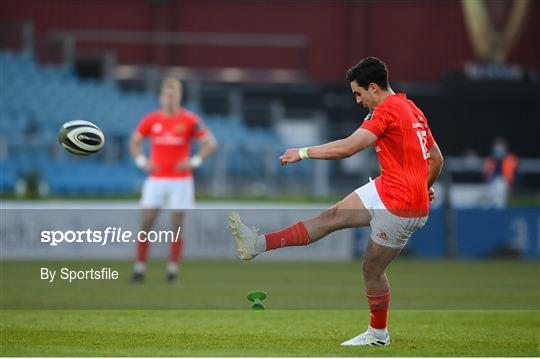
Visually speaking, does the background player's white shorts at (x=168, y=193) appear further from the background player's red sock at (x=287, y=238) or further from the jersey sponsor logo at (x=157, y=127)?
the background player's red sock at (x=287, y=238)

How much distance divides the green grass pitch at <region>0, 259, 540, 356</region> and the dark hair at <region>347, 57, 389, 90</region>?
2.10 m

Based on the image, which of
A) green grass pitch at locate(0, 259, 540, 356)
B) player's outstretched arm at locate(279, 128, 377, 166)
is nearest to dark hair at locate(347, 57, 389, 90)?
player's outstretched arm at locate(279, 128, 377, 166)

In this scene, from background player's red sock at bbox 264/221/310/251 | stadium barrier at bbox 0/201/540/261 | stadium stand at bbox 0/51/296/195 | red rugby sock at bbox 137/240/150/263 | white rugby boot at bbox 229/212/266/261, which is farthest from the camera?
stadium stand at bbox 0/51/296/195

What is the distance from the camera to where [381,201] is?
970cm

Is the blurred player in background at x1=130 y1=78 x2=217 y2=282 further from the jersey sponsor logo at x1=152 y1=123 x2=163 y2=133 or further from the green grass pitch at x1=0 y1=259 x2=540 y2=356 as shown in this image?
the green grass pitch at x1=0 y1=259 x2=540 y2=356

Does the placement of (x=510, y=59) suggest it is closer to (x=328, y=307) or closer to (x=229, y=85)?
(x=229, y=85)

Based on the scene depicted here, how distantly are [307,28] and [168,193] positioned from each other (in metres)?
26.5

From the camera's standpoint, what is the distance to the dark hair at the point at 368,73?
31.3 feet

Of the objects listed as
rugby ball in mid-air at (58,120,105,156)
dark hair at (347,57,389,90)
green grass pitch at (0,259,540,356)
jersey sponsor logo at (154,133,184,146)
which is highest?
dark hair at (347,57,389,90)

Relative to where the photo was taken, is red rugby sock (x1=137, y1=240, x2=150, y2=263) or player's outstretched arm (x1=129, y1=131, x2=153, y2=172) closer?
red rugby sock (x1=137, y1=240, x2=150, y2=263)

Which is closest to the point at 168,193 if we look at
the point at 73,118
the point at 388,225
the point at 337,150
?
the point at 388,225

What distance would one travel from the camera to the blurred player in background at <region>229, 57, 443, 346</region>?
9.49 meters

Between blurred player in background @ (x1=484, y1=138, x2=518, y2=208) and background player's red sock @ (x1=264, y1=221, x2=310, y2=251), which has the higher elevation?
blurred player in background @ (x1=484, y1=138, x2=518, y2=208)

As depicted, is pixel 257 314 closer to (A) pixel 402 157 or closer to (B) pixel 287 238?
(B) pixel 287 238
